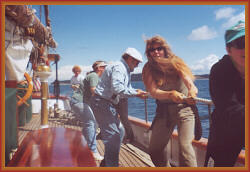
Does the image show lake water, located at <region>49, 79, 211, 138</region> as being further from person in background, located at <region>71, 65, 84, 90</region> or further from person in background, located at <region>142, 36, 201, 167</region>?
person in background, located at <region>71, 65, 84, 90</region>

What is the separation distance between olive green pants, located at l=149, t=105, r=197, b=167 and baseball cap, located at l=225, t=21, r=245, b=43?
0.72 m

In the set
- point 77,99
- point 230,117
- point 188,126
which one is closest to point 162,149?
point 188,126

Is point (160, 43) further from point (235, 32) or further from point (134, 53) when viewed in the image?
point (235, 32)

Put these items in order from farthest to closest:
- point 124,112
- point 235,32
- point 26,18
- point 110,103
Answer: point 124,112 < point 26,18 < point 110,103 < point 235,32

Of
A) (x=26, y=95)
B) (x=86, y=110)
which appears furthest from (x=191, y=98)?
(x=26, y=95)

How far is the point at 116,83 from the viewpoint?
1.88 m

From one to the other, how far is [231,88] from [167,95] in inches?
22.8

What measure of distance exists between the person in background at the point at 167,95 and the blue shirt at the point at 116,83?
0.18 metres

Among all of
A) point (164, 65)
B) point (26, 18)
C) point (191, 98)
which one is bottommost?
point (191, 98)

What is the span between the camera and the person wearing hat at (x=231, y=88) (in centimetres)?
121

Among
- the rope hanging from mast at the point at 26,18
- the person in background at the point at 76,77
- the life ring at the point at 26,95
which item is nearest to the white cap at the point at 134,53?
the rope hanging from mast at the point at 26,18

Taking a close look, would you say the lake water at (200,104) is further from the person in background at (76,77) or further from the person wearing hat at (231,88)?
the person in background at (76,77)

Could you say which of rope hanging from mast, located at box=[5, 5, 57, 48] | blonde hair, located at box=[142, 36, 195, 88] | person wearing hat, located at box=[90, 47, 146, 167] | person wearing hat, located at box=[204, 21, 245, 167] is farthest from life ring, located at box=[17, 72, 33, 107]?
person wearing hat, located at box=[204, 21, 245, 167]
